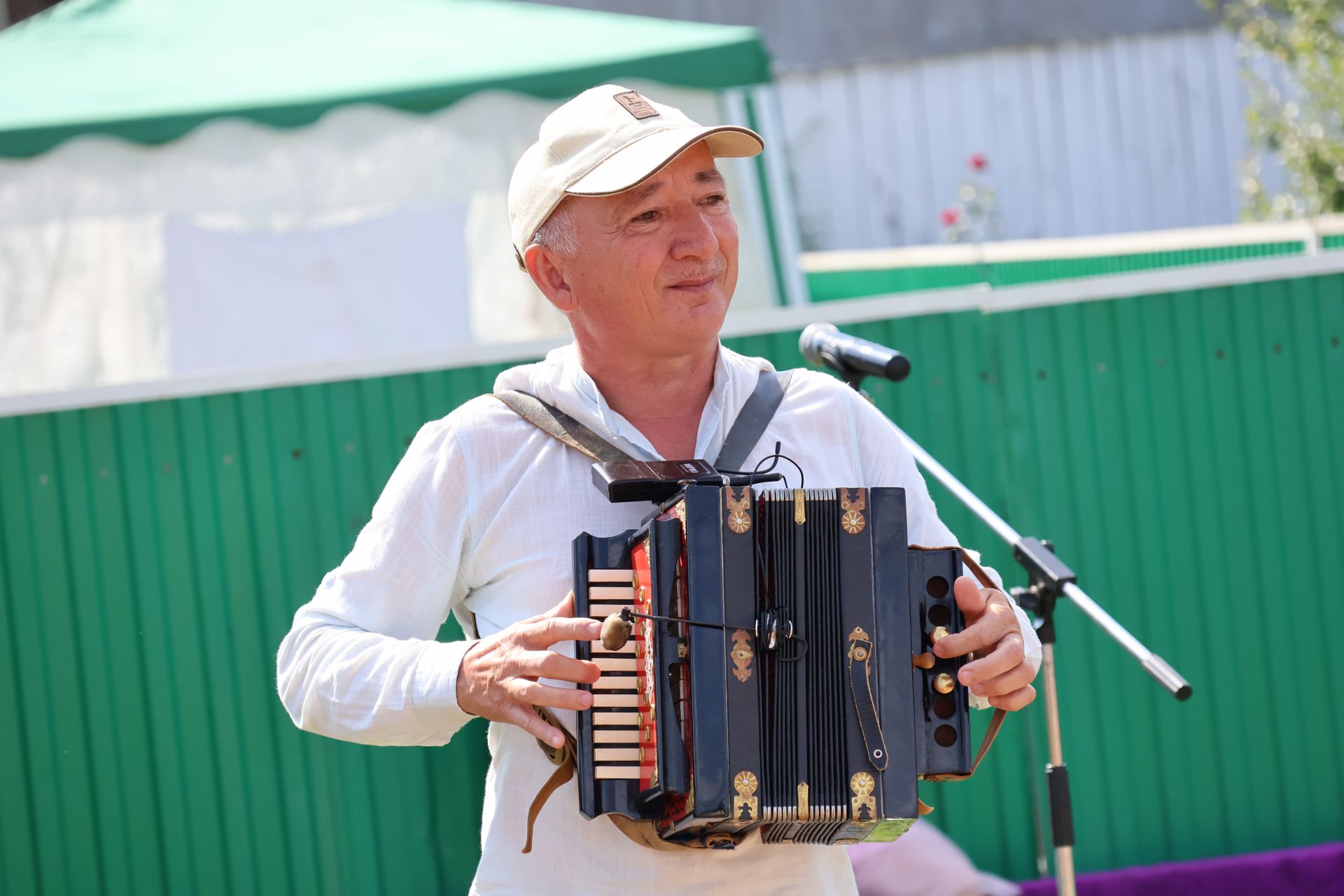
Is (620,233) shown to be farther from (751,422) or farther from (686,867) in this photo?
(686,867)

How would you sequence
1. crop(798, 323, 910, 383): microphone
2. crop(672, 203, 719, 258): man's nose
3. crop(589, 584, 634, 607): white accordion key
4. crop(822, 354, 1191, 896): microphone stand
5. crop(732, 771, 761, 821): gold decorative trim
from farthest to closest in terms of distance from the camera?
crop(822, 354, 1191, 896): microphone stand < crop(798, 323, 910, 383): microphone < crop(672, 203, 719, 258): man's nose < crop(589, 584, 634, 607): white accordion key < crop(732, 771, 761, 821): gold decorative trim

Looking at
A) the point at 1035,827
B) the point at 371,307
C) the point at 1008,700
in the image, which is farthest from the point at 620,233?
the point at 371,307

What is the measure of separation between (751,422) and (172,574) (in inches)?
87.3

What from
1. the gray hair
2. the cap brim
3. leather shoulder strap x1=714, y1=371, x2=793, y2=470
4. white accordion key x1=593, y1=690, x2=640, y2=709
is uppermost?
the cap brim

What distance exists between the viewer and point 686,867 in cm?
215

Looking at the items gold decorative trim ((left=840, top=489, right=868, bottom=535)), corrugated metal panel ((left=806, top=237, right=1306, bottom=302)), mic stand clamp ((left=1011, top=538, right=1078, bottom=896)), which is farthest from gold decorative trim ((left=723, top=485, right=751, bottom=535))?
corrugated metal panel ((left=806, top=237, right=1306, bottom=302))

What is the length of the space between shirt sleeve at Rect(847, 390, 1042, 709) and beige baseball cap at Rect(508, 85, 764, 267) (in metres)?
0.47

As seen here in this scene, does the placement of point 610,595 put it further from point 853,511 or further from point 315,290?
point 315,290

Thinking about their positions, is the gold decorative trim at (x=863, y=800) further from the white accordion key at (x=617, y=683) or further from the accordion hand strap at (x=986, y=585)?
the white accordion key at (x=617, y=683)

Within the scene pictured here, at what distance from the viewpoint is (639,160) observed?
221 centimetres

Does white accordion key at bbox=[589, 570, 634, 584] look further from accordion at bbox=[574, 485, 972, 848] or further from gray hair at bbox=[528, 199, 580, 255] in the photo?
gray hair at bbox=[528, 199, 580, 255]

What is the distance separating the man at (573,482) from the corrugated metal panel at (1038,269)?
4929 mm

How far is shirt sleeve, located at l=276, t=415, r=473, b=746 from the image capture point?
7.13 feet

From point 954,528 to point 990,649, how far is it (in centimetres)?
208
